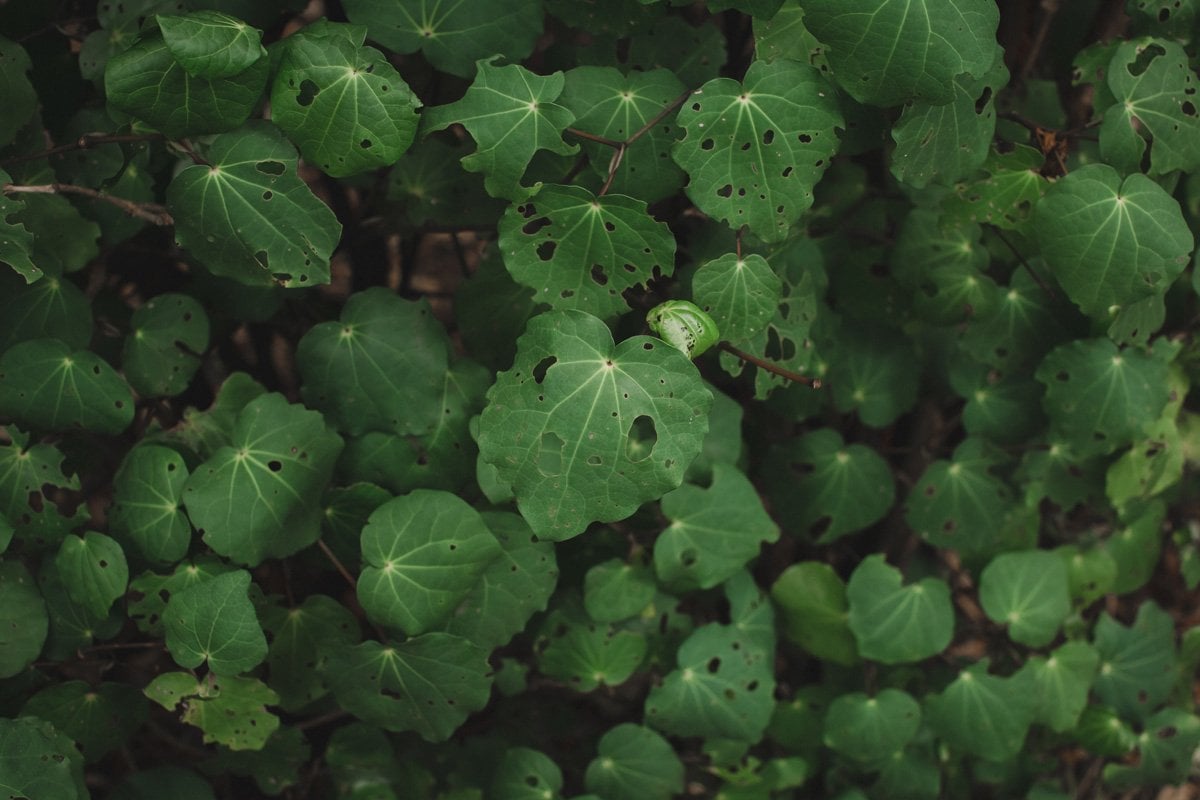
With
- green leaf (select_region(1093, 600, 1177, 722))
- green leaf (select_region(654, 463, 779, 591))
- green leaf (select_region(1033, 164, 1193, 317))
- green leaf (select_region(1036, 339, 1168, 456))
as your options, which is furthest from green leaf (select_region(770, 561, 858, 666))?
green leaf (select_region(1033, 164, 1193, 317))

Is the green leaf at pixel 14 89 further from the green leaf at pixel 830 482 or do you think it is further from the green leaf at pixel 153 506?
the green leaf at pixel 830 482

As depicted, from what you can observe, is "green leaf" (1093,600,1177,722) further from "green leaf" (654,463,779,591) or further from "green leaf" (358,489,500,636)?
"green leaf" (358,489,500,636)

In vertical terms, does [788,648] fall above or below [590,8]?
below

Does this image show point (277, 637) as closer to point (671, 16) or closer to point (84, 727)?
point (84, 727)

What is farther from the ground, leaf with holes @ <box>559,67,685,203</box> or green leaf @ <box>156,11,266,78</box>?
green leaf @ <box>156,11,266,78</box>

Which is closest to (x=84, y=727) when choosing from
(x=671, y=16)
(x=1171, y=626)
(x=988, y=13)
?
(x=671, y=16)
